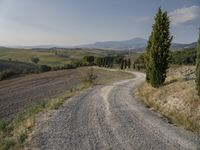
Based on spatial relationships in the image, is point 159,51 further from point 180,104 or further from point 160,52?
point 180,104

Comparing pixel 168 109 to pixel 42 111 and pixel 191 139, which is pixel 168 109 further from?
pixel 42 111

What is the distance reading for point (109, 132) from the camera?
1484 cm

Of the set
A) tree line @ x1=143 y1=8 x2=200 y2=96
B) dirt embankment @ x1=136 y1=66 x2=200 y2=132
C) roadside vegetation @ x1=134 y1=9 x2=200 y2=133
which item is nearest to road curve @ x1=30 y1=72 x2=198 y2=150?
dirt embankment @ x1=136 y1=66 x2=200 y2=132

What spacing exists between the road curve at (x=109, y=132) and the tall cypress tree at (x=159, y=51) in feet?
31.4

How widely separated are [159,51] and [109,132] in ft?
55.0

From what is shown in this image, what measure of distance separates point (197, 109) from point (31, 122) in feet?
32.5

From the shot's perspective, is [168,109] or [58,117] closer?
[58,117]

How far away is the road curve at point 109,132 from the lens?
41.7 ft

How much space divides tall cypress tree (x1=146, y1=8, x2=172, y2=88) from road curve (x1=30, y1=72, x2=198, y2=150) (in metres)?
9.56

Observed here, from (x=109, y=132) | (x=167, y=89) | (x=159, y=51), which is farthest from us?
(x=159, y=51)

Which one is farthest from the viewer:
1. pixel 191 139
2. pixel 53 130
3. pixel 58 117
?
pixel 58 117

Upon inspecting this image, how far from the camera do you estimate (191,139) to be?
45.0ft

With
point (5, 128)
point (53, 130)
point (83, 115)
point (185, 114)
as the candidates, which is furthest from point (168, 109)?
point (5, 128)

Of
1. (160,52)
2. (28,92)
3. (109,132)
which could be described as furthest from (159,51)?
(28,92)
